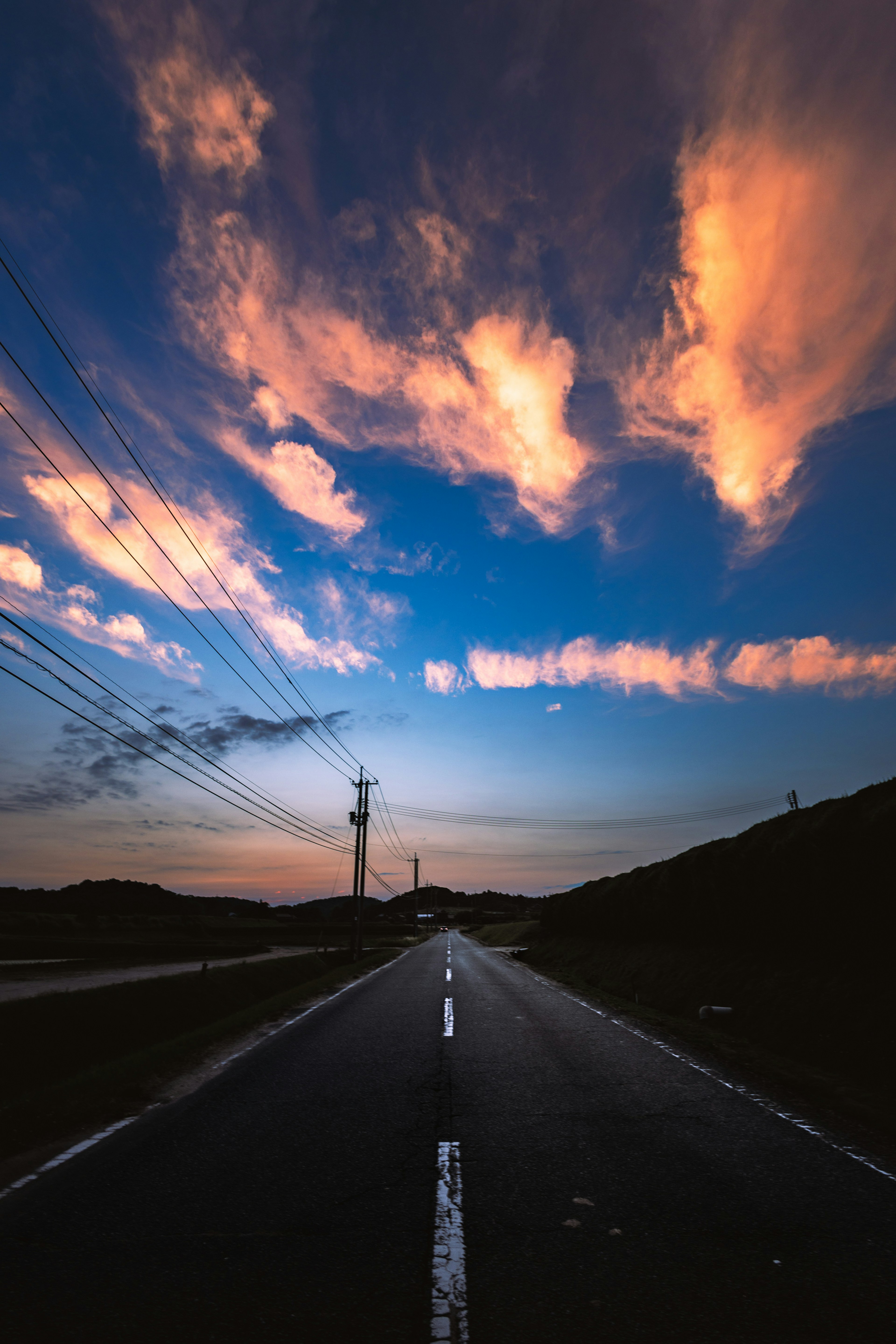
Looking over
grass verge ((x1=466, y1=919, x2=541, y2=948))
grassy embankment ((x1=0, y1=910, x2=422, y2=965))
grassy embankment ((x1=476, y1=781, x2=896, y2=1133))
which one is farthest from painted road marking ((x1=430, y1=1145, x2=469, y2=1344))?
grass verge ((x1=466, y1=919, x2=541, y2=948))

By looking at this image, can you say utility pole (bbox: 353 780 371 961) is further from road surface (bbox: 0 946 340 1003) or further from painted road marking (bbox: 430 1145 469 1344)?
painted road marking (bbox: 430 1145 469 1344)

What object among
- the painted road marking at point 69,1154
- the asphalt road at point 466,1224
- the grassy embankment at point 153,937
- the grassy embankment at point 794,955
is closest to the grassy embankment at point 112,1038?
the painted road marking at point 69,1154

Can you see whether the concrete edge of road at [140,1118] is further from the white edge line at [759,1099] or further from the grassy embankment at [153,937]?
the grassy embankment at [153,937]

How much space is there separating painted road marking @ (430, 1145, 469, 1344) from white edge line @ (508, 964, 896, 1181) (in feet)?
12.7

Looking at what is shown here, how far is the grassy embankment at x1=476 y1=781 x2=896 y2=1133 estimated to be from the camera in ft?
33.8

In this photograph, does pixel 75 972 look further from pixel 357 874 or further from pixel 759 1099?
pixel 759 1099

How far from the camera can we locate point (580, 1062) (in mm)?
9469

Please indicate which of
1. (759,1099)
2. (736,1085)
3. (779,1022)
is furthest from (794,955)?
(759,1099)

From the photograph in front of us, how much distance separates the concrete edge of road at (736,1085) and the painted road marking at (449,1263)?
3.87 meters

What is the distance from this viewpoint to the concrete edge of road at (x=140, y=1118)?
204 inches

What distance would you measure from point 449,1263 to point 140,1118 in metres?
4.94

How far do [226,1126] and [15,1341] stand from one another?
12.3 ft

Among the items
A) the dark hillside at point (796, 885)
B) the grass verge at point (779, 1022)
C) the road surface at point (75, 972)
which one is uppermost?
the dark hillside at point (796, 885)

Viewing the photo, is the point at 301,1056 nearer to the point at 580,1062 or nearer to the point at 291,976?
the point at 580,1062
